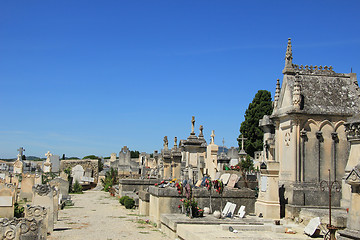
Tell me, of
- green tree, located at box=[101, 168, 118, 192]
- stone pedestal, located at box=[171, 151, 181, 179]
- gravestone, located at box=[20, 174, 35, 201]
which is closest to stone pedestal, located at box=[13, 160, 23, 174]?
green tree, located at box=[101, 168, 118, 192]

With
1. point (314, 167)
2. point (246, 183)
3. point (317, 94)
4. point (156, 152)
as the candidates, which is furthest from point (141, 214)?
point (156, 152)

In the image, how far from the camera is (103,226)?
14.0 metres

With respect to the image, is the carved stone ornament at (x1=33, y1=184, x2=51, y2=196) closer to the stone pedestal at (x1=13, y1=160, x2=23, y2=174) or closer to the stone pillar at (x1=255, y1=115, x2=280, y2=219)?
Answer: the stone pillar at (x1=255, y1=115, x2=280, y2=219)

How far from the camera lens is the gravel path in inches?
473

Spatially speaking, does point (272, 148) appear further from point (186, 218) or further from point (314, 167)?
point (186, 218)

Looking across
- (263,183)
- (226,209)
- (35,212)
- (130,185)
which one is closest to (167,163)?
(130,185)

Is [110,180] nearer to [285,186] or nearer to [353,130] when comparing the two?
[285,186]

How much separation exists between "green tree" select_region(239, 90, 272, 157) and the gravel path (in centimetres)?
2371

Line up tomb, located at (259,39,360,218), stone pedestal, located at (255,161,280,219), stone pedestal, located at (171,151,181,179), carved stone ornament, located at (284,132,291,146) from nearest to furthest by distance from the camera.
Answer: stone pedestal, located at (255,161,280,219)
tomb, located at (259,39,360,218)
carved stone ornament, located at (284,132,291,146)
stone pedestal, located at (171,151,181,179)

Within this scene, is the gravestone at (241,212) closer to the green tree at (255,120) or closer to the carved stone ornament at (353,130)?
the carved stone ornament at (353,130)

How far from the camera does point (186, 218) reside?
12.0 metres

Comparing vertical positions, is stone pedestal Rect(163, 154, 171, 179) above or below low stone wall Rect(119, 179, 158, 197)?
above

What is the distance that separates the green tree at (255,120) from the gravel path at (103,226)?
77.8 ft

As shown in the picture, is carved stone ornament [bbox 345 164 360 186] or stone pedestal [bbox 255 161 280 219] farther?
stone pedestal [bbox 255 161 280 219]
